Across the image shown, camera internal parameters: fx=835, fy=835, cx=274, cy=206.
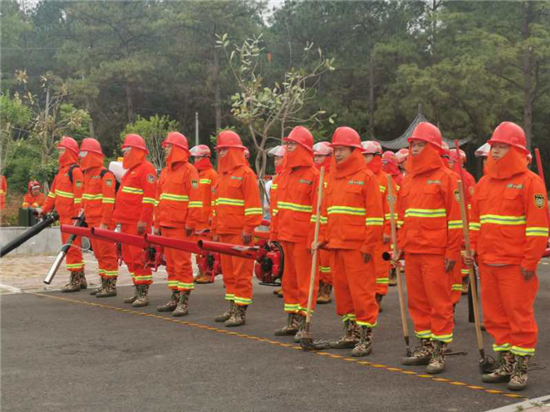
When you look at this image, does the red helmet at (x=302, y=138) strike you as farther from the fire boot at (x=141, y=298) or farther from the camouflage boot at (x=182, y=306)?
the fire boot at (x=141, y=298)

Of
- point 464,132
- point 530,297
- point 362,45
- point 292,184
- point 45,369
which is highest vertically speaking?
point 362,45

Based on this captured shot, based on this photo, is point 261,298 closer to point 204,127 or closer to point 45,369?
point 45,369

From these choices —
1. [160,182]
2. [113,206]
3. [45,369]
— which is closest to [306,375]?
[45,369]

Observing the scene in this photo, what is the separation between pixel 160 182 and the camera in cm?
1138

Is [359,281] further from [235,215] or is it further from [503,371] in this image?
[235,215]

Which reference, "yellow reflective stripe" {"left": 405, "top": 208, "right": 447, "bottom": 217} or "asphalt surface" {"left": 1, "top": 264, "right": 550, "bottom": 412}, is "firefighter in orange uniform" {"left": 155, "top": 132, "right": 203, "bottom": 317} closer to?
"asphalt surface" {"left": 1, "top": 264, "right": 550, "bottom": 412}

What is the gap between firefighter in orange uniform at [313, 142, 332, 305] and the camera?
1134cm

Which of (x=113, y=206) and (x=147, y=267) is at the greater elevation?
(x=113, y=206)

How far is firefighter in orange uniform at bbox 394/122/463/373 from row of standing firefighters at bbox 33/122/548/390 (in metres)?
0.01

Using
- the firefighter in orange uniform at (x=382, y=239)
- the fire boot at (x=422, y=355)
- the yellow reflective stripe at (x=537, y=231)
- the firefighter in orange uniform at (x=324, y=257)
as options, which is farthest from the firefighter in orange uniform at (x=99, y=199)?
the yellow reflective stripe at (x=537, y=231)

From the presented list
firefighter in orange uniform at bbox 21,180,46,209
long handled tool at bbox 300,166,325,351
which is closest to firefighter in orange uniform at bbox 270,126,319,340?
long handled tool at bbox 300,166,325,351

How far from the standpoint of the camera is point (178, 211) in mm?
11039

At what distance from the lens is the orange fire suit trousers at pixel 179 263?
430 inches

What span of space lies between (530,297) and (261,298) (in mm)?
6206
